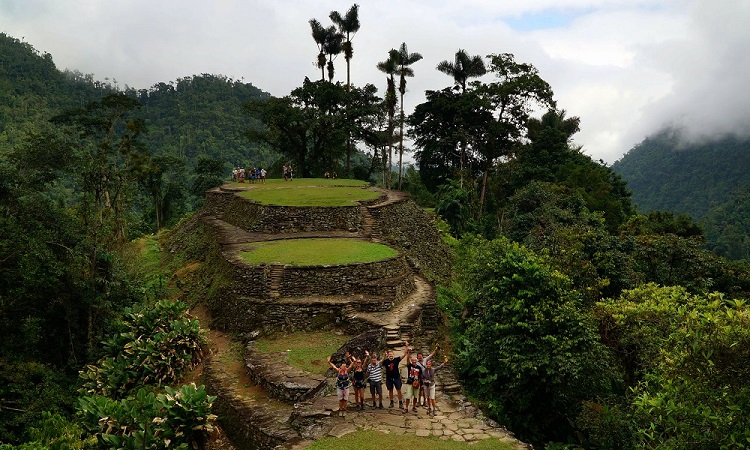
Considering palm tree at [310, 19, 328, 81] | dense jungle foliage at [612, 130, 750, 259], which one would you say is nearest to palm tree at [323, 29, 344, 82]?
palm tree at [310, 19, 328, 81]

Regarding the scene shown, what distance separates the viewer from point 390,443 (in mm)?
8023

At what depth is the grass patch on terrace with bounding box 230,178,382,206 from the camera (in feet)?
68.3

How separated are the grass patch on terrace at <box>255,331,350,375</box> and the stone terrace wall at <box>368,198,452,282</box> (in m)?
5.99

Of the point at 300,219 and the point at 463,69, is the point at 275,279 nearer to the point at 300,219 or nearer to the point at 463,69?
the point at 300,219

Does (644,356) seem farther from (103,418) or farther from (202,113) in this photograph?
(202,113)

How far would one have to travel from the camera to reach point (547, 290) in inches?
424

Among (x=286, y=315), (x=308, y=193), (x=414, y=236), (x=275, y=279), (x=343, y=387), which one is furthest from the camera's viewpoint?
(x=308, y=193)

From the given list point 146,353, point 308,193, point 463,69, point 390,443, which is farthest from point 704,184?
point 146,353

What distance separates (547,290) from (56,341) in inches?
526

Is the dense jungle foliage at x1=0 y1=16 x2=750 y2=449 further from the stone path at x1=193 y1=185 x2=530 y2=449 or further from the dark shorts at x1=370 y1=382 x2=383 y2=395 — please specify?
the dark shorts at x1=370 y1=382 x2=383 y2=395

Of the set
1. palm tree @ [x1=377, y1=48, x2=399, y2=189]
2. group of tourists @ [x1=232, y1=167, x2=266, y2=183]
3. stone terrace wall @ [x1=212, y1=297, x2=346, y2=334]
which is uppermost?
palm tree @ [x1=377, y1=48, x2=399, y2=189]

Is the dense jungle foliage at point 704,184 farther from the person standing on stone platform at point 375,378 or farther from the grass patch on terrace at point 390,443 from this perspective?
the person standing on stone platform at point 375,378

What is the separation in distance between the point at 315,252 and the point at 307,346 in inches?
154

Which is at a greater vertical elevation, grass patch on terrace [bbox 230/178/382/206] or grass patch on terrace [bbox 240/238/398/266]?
grass patch on terrace [bbox 230/178/382/206]
